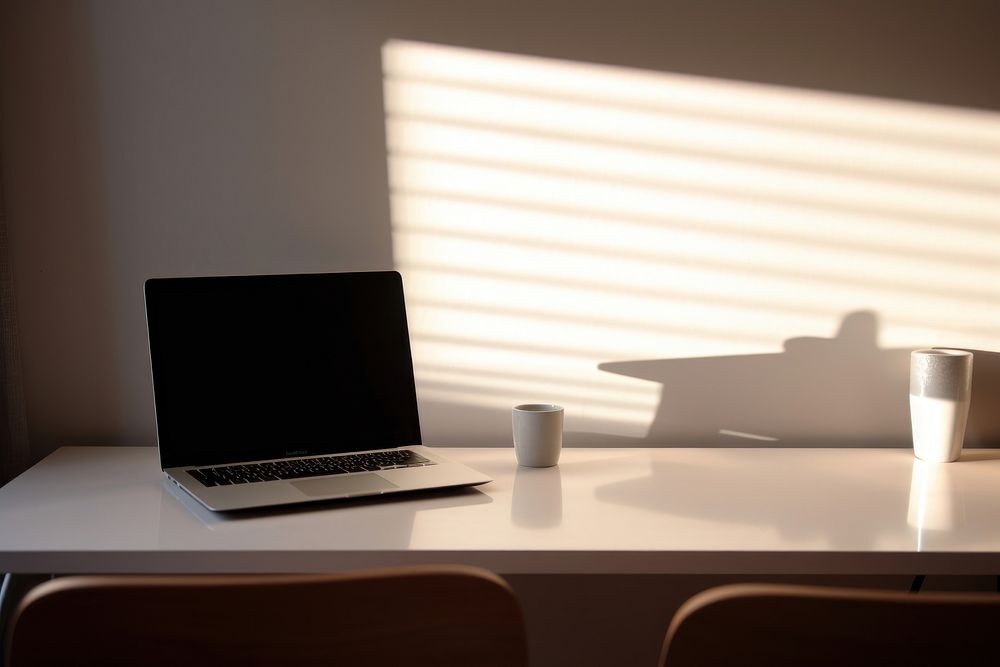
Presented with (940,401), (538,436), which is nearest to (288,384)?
(538,436)

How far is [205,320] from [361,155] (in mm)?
396

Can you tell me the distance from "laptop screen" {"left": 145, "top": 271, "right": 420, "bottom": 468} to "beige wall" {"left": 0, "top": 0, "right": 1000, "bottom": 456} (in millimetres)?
153

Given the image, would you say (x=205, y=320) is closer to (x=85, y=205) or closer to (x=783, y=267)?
(x=85, y=205)

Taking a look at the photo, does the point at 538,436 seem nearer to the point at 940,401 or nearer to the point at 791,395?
the point at 791,395

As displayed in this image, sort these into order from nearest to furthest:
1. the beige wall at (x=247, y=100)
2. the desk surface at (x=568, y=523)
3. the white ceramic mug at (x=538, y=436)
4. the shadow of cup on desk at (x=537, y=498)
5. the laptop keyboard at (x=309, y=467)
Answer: the desk surface at (x=568, y=523)
the shadow of cup on desk at (x=537, y=498)
the laptop keyboard at (x=309, y=467)
the white ceramic mug at (x=538, y=436)
the beige wall at (x=247, y=100)

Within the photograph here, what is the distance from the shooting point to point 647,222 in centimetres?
166

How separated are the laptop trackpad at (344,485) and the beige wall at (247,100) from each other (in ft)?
1.43

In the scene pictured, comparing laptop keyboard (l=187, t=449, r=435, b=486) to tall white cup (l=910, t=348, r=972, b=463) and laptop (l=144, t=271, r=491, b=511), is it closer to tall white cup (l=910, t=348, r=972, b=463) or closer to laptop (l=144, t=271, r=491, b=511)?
laptop (l=144, t=271, r=491, b=511)

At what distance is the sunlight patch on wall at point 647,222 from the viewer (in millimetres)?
1631

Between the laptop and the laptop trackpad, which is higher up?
the laptop

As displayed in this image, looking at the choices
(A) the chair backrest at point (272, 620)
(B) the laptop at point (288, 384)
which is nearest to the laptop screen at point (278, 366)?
(B) the laptop at point (288, 384)

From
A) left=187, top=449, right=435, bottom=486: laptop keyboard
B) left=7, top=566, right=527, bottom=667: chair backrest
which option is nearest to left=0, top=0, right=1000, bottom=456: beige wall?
left=187, top=449, right=435, bottom=486: laptop keyboard

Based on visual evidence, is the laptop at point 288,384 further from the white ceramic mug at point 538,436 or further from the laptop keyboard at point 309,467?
the white ceramic mug at point 538,436

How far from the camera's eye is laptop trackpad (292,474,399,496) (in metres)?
1.31
